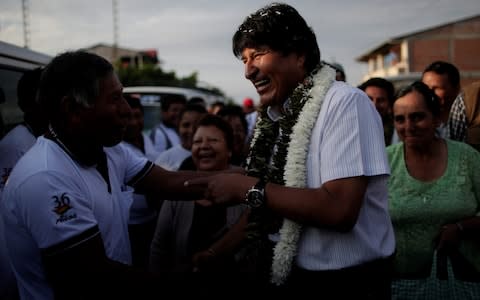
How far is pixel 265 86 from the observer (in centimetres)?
230

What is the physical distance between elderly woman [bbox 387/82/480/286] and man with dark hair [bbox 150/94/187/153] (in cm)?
466

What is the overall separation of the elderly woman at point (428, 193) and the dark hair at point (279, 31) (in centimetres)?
175

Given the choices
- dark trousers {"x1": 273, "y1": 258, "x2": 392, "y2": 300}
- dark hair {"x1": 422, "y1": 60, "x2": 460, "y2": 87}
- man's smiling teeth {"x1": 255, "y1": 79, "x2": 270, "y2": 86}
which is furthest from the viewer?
dark hair {"x1": 422, "y1": 60, "x2": 460, "y2": 87}

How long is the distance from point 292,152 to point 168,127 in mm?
6292

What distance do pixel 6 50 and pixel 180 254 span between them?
7.27ft

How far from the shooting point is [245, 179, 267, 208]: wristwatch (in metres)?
2.01

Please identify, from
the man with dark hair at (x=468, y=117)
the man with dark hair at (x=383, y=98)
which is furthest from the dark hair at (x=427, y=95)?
the man with dark hair at (x=383, y=98)

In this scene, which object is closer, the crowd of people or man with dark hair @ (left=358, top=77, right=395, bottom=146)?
the crowd of people

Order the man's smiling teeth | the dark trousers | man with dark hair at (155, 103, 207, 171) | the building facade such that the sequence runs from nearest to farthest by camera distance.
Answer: the dark trousers → the man's smiling teeth → man with dark hair at (155, 103, 207, 171) → the building facade

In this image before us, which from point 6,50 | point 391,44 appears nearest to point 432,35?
point 391,44

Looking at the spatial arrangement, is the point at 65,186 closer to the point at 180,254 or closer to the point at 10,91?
the point at 180,254

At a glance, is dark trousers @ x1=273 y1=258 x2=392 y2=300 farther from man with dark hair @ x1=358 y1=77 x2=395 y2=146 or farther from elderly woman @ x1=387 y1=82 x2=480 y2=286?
man with dark hair @ x1=358 y1=77 x2=395 y2=146

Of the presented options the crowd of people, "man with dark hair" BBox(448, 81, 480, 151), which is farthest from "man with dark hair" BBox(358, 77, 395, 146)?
the crowd of people

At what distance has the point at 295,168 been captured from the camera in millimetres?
2131
